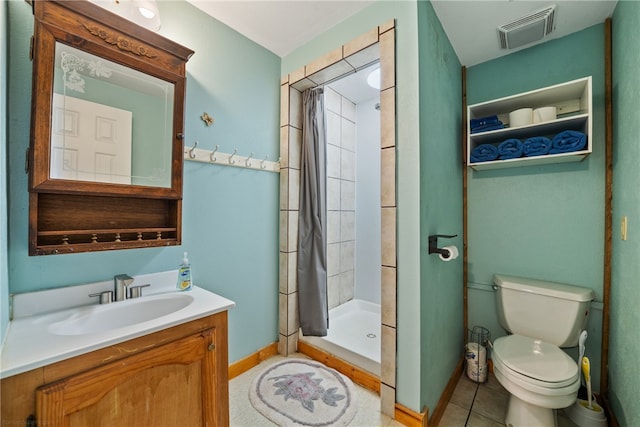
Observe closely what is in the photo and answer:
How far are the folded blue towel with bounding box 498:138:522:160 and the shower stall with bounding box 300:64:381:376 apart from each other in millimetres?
1280

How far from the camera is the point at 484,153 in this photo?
1.79 m

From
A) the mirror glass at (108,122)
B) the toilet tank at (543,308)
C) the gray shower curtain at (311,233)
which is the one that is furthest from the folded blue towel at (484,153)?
the mirror glass at (108,122)

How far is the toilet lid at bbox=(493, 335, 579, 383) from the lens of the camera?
A: 51.0 inches

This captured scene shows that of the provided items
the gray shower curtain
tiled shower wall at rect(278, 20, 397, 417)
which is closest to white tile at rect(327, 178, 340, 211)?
the gray shower curtain

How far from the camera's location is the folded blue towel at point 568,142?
4.91 feet

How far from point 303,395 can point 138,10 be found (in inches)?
89.7

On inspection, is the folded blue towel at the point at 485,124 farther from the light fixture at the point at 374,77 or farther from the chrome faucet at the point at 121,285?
the chrome faucet at the point at 121,285

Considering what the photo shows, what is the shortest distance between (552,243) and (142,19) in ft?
9.08

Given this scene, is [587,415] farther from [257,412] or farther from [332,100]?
[332,100]

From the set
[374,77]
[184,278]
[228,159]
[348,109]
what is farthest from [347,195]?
[184,278]

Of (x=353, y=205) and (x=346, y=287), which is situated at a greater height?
(x=353, y=205)

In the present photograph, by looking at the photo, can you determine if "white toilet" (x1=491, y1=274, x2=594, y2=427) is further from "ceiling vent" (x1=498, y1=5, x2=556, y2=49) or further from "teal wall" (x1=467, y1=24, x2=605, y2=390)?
"ceiling vent" (x1=498, y1=5, x2=556, y2=49)

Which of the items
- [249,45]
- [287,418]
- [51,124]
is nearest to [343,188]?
[249,45]

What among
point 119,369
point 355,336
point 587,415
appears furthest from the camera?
point 355,336
